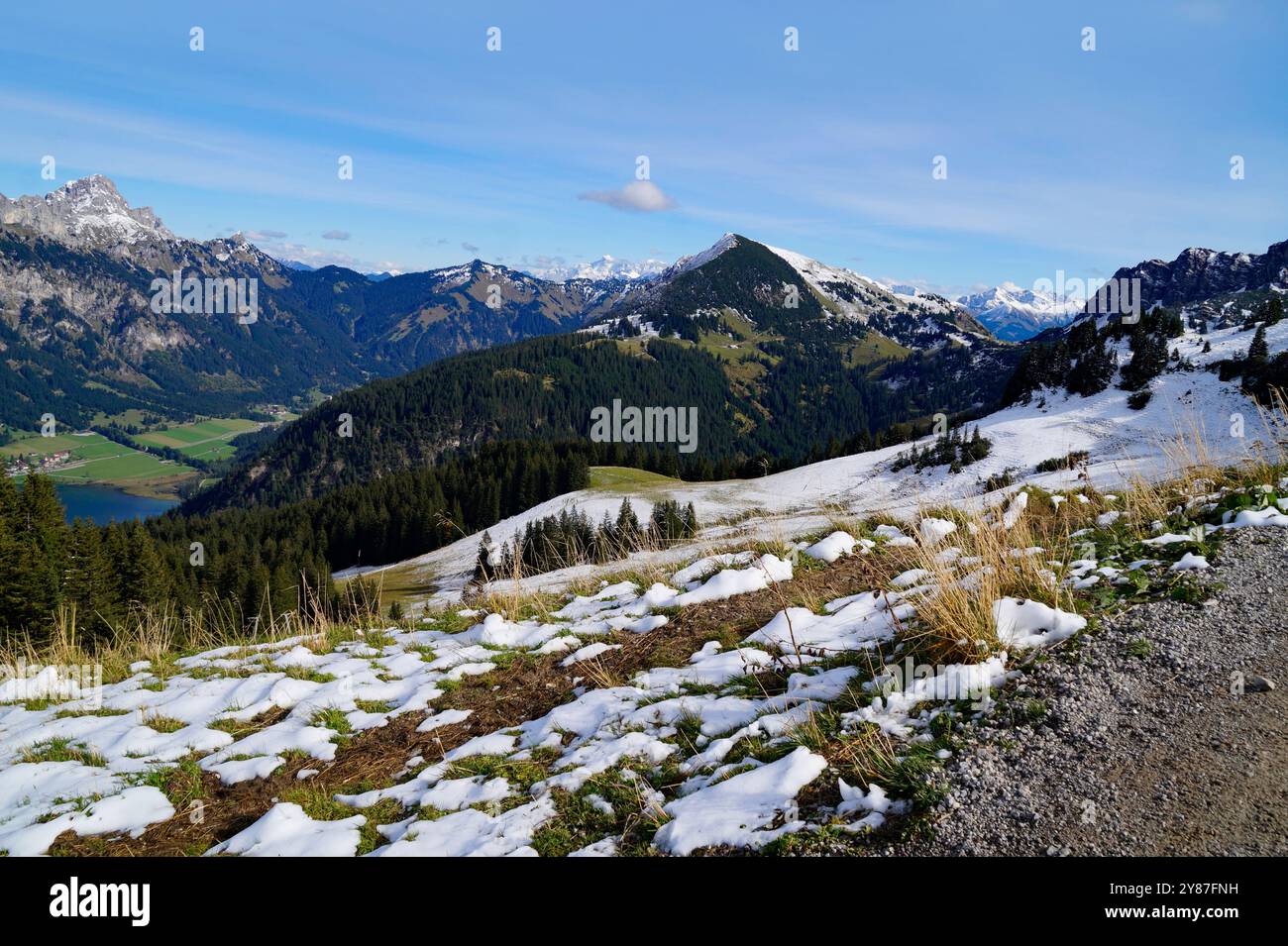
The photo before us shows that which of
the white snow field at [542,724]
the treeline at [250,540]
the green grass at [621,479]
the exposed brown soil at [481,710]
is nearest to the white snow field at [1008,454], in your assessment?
the green grass at [621,479]

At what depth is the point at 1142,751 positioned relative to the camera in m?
4.20

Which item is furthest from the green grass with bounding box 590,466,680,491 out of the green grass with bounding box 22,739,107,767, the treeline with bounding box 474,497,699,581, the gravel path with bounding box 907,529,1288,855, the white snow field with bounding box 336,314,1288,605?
the gravel path with bounding box 907,529,1288,855

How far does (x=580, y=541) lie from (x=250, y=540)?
9314 centimetres

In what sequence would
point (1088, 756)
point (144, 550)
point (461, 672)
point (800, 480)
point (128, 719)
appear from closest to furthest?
1. point (1088, 756)
2. point (128, 719)
3. point (461, 672)
4. point (144, 550)
5. point (800, 480)

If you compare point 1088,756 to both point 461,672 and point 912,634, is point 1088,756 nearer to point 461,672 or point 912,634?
point 912,634

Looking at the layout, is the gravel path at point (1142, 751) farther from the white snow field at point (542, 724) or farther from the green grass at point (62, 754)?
the green grass at point (62, 754)

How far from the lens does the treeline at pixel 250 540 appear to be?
36281mm

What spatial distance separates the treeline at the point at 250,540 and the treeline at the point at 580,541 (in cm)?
567

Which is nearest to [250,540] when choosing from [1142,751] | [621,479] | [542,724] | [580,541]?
[621,479]

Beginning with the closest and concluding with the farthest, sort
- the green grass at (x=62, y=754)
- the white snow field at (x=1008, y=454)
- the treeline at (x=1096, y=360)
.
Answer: the green grass at (x=62, y=754) < the white snow field at (x=1008, y=454) < the treeline at (x=1096, y=360)

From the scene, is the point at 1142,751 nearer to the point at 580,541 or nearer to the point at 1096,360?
the point at 580,541
